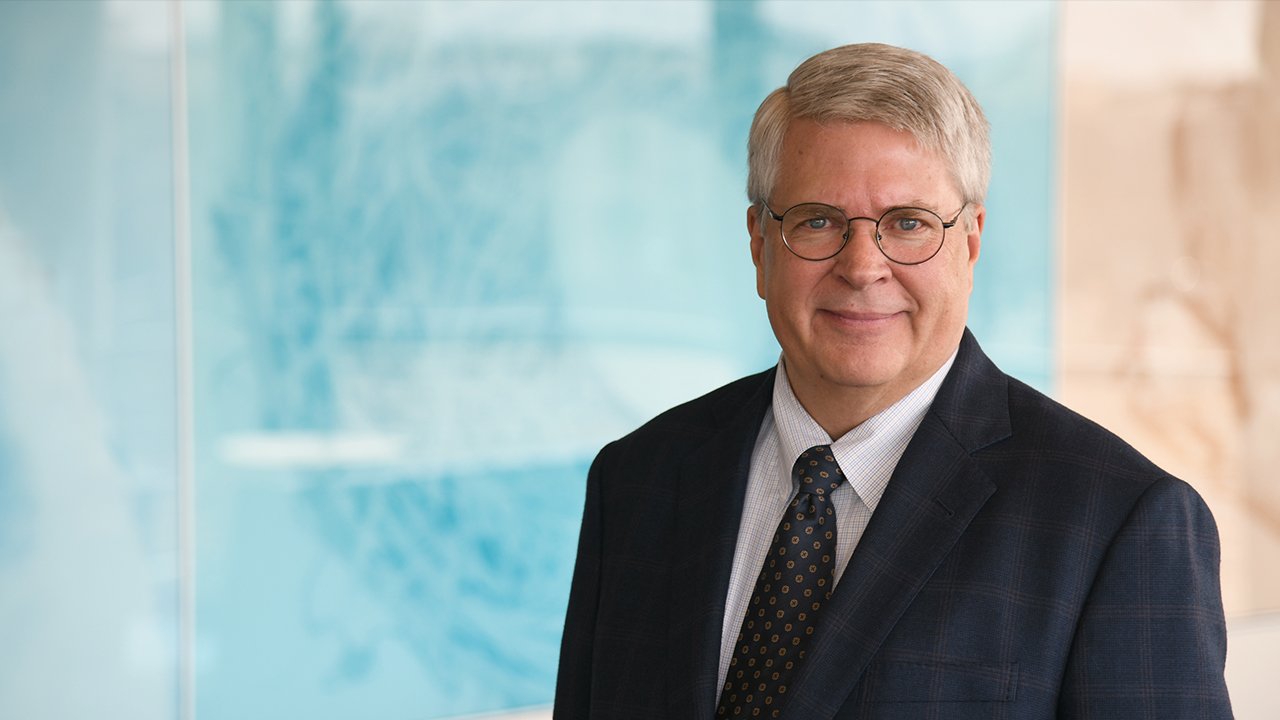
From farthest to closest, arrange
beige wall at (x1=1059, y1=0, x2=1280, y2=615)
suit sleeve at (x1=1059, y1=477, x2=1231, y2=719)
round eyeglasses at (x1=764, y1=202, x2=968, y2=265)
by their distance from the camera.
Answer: beige wall at (x1=1059, y1=0, x2=1280, y2=615) → round eyeglasses at (x1=764, y1=202, x2=968, y2=265) → suit sleeve at (x1=1059, y1=477, x2=1231, y2=719)

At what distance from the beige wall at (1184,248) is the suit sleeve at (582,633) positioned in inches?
118

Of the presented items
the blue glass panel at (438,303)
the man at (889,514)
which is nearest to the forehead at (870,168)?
the man at (889,514)

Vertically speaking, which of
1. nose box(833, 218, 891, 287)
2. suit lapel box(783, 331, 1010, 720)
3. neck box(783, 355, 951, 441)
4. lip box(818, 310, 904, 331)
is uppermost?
nose box(833, 218, 891, 287)

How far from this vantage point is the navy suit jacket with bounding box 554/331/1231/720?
3.67ft

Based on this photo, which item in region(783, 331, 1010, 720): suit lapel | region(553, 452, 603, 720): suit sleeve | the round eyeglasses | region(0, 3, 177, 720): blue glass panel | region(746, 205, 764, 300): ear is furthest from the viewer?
region(0, 3, 177, 720): blue glass panel

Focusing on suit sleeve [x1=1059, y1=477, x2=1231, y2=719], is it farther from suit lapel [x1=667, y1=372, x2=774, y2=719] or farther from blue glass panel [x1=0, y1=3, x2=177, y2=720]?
blue glass panel [x1=0, y1=3, x2=177, y2=720]

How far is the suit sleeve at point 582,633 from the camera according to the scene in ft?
5.18

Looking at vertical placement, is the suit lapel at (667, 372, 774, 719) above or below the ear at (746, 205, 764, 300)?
below

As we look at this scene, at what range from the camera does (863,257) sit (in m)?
1.30

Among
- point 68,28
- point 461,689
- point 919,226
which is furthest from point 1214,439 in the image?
point 68,28

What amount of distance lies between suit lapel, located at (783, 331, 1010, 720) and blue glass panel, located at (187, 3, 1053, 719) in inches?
76.2

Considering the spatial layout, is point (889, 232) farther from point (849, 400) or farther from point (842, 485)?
point (842, 485)

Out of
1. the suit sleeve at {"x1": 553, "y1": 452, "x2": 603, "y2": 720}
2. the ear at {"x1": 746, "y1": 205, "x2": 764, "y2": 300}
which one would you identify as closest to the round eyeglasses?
the ear at {"x1": 746, "y1": 205, "x2": 764, "y2": 300}

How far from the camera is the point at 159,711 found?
2.67m
